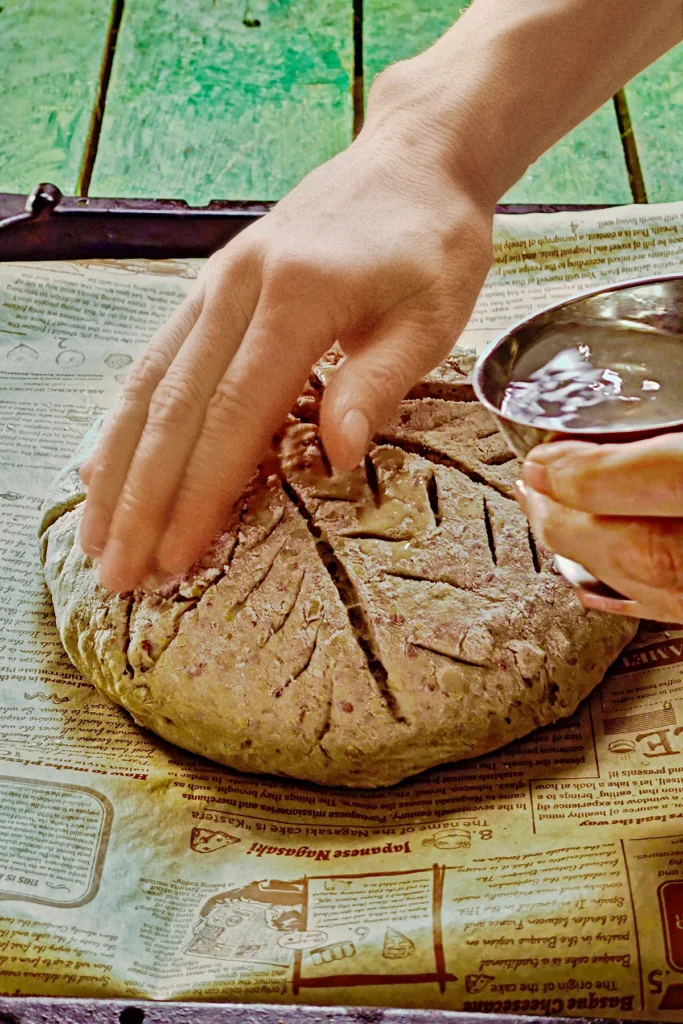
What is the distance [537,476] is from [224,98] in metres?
2.06

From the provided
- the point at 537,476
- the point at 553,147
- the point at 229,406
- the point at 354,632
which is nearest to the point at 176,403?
the point at 229,406

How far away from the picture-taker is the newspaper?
998 mm

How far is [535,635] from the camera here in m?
1.18

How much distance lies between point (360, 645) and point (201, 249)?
1.00 metres

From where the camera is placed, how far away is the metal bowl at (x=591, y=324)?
38.6 inches

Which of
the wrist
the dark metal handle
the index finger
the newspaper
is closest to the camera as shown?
the index finger

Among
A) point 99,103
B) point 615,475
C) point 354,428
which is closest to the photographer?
point 615,475

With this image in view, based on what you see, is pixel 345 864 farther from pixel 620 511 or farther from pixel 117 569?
pixel 620 511

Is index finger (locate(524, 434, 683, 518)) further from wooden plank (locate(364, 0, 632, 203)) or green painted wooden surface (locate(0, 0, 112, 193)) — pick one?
green painted wooden surface (locate(0, 0, 112, 193))

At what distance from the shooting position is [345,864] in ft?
3.67

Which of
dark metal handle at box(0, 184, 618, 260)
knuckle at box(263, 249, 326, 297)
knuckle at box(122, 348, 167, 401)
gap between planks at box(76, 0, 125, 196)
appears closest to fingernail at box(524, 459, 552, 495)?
knuckle at box(263, 249, 326, 297)

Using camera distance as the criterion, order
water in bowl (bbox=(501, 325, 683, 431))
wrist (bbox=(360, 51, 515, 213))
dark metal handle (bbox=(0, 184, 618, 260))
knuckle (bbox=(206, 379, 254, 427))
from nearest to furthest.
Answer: water in bowl (bbox=(501, 325, 683, 431)) < knuckle (bbox=(206, 379, 254, 427)) < wrist (bbox=(360, 51, 515, 213)) < dark metal handle (bbox=(0, 184, 618, 260))

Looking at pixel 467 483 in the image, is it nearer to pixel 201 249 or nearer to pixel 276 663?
pixel 276 663

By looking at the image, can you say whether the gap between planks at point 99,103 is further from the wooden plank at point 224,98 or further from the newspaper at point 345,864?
the newspaper at point 345,864
